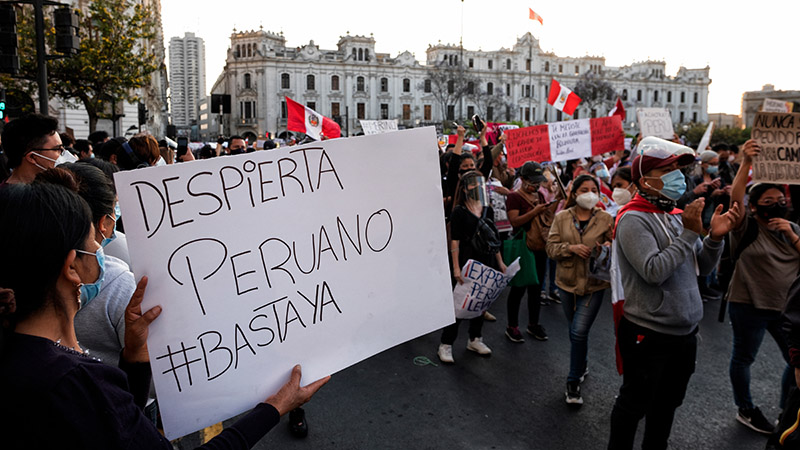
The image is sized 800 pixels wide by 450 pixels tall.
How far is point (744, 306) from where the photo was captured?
407 centimetres

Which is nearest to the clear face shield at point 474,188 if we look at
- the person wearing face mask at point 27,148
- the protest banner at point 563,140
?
the protest banner at point 563,140

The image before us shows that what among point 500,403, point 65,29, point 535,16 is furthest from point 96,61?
point 500,403

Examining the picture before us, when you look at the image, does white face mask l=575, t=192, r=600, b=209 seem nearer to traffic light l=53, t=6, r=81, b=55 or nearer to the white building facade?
traffic light l=53, t=6, r=81, b=55

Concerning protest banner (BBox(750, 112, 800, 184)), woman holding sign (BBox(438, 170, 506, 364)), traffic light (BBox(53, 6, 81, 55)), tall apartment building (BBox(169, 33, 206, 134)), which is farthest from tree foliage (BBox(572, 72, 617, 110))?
tall apartment building (BBox(169, 33, 206, 134))

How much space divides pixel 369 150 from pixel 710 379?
4.37 m

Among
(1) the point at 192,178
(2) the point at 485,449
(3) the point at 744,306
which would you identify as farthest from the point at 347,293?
(3) the point at 744,306

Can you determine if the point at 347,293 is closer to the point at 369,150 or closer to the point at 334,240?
the point at 334,240

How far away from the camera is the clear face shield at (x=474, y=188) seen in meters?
5.07

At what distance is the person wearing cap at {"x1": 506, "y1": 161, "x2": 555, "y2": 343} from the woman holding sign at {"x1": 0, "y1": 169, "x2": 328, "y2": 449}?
4.86m

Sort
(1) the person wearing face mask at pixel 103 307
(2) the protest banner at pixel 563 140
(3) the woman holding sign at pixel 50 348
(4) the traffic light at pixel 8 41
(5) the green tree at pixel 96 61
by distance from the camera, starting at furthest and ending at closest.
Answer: (5) the green tree at pixel 96 61, (4) the traffic light at pixel 8 41, (2) the protest banner at pixel 563 140, (1) the person wearing face mask at pixel 103 307, (3) the woman holding sign at pixel 50 348

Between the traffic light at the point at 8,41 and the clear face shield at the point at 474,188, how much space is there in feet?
29.5

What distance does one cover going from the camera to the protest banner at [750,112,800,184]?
154 inches

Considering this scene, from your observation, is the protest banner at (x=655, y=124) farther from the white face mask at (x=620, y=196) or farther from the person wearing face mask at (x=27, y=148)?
the person wearing face mask at (x=27, y=148)

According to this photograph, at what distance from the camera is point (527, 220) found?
5.87 m
